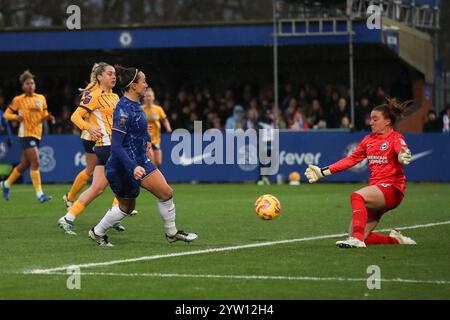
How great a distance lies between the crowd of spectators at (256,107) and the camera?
2912 centimetres

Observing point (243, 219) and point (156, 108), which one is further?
point (156, 108)

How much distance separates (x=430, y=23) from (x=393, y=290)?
2759 centimetres

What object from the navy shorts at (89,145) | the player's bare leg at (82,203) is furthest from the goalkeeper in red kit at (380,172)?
the navy shorts at (89,145)

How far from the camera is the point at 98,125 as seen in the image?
1448cm

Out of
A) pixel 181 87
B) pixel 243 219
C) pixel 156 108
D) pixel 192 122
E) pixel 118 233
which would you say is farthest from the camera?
pixel 181 87

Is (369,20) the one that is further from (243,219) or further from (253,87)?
(243,219)

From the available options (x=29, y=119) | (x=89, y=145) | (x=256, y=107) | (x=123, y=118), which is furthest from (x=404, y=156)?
(x=256, y=107)

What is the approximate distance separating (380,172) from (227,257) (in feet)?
7.08

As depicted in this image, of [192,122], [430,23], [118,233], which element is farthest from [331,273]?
[430,23]

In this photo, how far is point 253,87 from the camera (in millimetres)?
32812

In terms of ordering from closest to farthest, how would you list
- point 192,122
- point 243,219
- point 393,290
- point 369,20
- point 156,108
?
1. point 393,290
2. point 243,219
3. point 156,108
4. point 369,20
5. point 192,122

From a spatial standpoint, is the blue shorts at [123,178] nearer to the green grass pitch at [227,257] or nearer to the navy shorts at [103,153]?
the green grass pitch at [227,257]

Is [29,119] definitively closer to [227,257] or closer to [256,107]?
[227,257]

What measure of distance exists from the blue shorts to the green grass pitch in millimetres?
634
